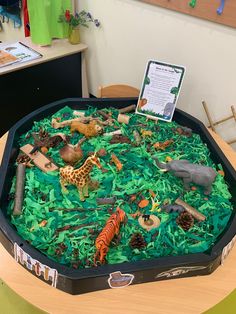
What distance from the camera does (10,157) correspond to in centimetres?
122

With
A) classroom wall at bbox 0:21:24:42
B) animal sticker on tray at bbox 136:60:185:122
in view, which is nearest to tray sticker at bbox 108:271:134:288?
animal sticker on tray at bbox 136:60:185:122

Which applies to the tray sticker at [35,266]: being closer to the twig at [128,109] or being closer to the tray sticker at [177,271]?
the tray sticker at [177,271]

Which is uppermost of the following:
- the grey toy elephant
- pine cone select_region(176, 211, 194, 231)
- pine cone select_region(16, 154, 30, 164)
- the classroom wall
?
the classroom wall

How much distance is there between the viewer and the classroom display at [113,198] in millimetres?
929

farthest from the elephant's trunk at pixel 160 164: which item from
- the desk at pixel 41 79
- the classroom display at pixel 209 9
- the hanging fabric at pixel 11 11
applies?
the hanging fabric at pixel 11 11

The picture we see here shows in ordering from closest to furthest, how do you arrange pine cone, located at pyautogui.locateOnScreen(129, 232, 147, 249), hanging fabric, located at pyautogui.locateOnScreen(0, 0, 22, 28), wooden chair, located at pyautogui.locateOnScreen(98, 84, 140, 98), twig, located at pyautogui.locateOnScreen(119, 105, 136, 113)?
pine cone, located at pyautogui.locateOnScreen(129, 232, 147, 249), twig, located at pyautogui.locateOnScreen(119, 105, 136, 113), wooden chair, located at pyautogui.locateOnScreen(98, 84, 140, 98), hanging fabric, located at pyautogui.locateOnScreen(0, 0, 22, 28)

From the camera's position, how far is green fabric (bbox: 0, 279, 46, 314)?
98 cm

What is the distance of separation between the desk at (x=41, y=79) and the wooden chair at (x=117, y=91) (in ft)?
1.43

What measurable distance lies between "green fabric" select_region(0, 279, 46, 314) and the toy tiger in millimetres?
267

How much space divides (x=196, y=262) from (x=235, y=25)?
953mm

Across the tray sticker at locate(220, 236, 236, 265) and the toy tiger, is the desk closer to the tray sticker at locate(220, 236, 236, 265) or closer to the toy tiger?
the toy tiger

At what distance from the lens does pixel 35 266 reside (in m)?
0.89

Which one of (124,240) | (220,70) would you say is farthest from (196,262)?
(220,70)

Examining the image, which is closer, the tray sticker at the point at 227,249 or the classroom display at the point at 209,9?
the tray sticker at the point at 227,249
